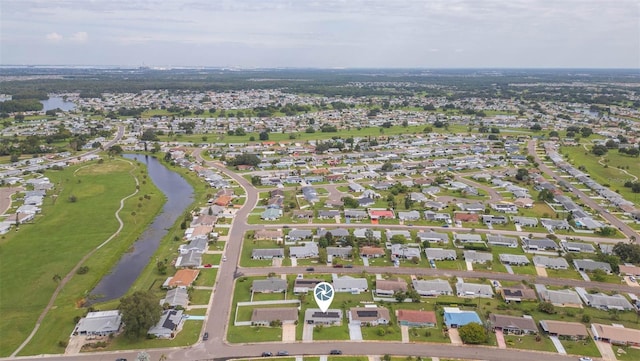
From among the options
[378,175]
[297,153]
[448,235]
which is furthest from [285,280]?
[297,153]

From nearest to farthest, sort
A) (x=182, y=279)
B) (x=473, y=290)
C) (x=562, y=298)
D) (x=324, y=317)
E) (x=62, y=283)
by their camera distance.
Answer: (x=324, y=317), (x=562, y=298), (x=473, y=290), (x=182, y=279), (x=62, y=283)

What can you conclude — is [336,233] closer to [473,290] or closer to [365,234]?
[365,234]

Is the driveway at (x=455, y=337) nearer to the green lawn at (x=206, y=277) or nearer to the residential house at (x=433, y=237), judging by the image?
the residential house at (x=433, y=237)

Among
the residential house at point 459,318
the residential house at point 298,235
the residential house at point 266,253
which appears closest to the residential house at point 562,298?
the residential house at point 459,318

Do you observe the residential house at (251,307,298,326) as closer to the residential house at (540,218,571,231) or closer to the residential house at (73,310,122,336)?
the residential house at (73,310,122,336)

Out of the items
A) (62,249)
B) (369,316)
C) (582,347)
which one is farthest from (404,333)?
(62,249)

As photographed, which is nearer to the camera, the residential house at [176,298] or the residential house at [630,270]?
the residential house at [176,298]
